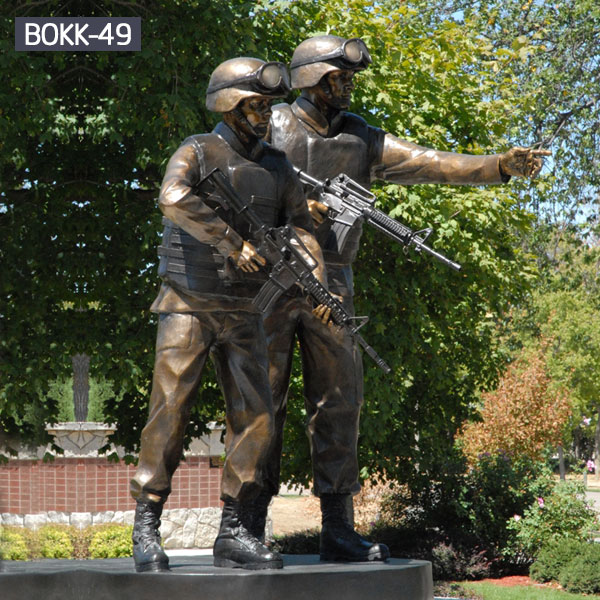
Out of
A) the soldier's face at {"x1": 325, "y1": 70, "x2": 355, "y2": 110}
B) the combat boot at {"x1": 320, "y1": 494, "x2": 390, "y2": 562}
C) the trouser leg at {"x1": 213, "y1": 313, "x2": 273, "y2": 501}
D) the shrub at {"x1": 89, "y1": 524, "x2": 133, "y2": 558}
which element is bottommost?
the shrub at {"x1": 89, "y1": 524, "x2": 133, "y2": 558}

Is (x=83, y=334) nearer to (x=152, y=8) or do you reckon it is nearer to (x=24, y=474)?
(x=152, y=8)

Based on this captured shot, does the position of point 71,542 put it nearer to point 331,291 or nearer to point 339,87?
point 331,291

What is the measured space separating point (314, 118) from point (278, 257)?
3.63 ft

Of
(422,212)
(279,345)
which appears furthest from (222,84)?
(422,212)

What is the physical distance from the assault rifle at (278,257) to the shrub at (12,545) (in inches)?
477

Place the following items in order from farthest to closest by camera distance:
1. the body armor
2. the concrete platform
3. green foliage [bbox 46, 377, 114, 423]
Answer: green foliage [bbox 46, 377, 114, 423]
the body armor
the concrete platform

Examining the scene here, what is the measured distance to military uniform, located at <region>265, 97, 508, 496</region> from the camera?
6641 millimetres

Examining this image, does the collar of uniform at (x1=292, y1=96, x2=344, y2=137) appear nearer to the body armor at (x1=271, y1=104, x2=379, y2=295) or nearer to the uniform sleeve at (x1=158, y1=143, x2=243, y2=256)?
the body armor at (x1=271, y1=104, x2=379, y2=295)

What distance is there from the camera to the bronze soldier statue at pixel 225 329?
236 inches

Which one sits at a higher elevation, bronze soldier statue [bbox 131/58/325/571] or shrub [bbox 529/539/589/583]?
bronze soldier statue [bbox 131/58/325/571]

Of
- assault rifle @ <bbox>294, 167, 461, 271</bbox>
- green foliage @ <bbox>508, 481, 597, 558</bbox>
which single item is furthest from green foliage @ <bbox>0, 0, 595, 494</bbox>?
assault rifle @ <bbox>294, 167, 461, 271</bbox>

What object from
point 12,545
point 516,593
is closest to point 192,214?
point 516,593

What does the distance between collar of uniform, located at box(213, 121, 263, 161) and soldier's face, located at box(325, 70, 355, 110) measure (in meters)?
0.66

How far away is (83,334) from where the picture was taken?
47.4 ft
